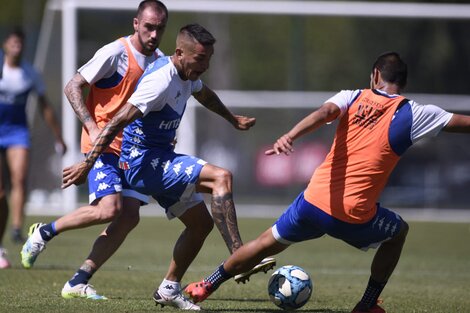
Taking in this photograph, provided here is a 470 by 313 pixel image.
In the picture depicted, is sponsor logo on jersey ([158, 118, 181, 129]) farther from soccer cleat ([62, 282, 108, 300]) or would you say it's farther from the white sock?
soccer cleat ([62, 282, 108, 300])

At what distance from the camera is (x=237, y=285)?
31.4 ft

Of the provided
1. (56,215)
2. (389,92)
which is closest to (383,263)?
(389,92)

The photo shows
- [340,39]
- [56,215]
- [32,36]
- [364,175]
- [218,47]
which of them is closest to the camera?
[364,175]

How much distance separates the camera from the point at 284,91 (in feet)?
68.6

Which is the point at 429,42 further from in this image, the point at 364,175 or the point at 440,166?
the point at 364,175

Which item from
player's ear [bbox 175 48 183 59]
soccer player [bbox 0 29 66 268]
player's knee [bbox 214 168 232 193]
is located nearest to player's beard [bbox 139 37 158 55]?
player's ear [bbox 175 48 183 59]

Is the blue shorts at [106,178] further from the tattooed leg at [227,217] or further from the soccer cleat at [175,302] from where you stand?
the tattooed leg at [227,217]

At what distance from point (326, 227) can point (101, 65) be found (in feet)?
7.67

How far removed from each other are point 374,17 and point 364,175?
535 inches

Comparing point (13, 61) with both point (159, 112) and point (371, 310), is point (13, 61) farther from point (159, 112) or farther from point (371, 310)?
point (371, 310)

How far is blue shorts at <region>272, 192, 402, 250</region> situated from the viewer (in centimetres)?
667

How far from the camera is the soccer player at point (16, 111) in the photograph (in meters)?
11.6

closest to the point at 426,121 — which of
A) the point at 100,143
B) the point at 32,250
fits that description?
the point at 100,143

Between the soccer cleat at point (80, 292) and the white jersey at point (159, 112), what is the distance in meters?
1.16
